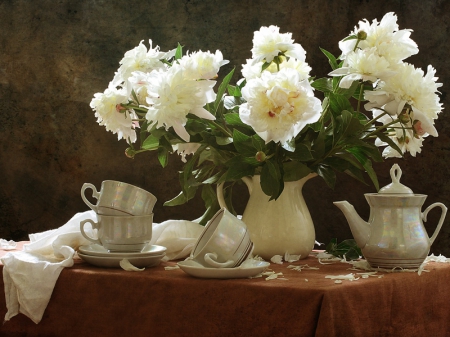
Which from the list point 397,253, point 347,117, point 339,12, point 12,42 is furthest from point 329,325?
point 12,42

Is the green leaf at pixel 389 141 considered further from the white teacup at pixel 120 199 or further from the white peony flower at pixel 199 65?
the white teacup at pixel 120 199

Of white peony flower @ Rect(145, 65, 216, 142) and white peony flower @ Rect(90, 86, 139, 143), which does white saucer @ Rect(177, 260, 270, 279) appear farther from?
white peony flower @ Rect(90, 86, 139, 143)

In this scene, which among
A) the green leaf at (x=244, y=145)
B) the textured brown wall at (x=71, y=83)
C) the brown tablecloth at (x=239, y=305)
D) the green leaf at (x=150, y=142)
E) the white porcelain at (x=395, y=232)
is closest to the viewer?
the brown tablecloth at (x=239, y=305)

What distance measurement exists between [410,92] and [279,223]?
0.41 m

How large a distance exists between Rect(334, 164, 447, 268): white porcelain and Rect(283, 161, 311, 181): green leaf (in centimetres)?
18

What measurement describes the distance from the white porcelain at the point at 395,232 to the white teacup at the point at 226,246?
0.86ft

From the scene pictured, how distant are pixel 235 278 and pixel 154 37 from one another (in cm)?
294

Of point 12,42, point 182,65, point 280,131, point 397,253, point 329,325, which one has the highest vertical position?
point 12,42

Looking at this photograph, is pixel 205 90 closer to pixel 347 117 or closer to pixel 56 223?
Answer: pixel 347 117

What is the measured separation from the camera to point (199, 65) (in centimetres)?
136

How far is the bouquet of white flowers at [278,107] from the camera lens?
128 centimetres

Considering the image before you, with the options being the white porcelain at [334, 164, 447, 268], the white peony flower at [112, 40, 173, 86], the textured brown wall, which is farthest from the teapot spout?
the textured brown wall

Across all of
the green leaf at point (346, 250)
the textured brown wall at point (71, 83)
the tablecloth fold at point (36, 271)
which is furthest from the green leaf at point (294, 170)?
the textured brown wall at point (71, 83)

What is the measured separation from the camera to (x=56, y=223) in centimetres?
391
